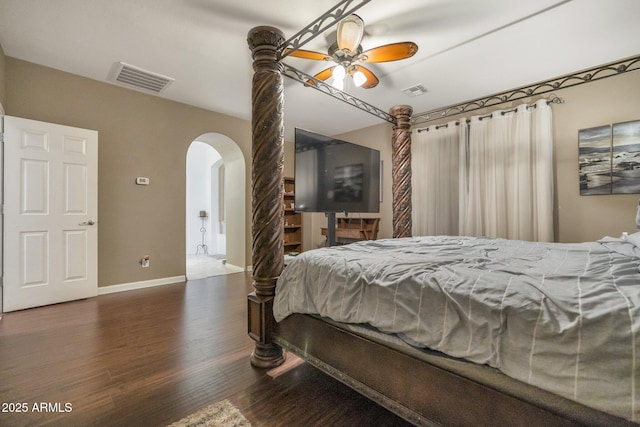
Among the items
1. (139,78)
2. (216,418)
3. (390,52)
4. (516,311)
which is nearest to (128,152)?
(139,78)

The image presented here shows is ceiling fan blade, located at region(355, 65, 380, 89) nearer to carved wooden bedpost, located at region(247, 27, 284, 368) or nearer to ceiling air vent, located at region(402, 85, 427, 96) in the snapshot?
carved wooden bedpost, located at region(247, 27, 284, 368)

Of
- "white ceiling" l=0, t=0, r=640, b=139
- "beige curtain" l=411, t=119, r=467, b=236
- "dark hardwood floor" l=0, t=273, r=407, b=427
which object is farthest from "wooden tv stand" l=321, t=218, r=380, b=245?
"dark hardwood floor" l=0, t=273, r=407, b=427

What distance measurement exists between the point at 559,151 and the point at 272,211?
353cm

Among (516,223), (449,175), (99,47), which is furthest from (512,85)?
(99,47)

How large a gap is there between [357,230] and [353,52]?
114 inches

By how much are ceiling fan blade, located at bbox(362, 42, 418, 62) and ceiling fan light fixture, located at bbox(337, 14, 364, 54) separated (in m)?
0.18

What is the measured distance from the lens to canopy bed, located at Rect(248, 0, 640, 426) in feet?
2.67

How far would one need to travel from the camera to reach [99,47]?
2699mm

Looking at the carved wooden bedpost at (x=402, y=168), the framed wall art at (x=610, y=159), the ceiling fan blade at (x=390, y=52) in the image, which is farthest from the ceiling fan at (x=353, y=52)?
the framed wall art at (x=610, y=159)

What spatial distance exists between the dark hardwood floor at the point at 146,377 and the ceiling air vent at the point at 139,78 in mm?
2625

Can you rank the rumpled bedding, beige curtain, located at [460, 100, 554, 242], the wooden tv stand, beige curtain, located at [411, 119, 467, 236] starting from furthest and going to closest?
1. the wooden tv stand
2. beige curtain, located at [411, 119, 467, 236]
3. beige curtain, located at [460, 100, 554, 242]
4. the rumpled bedding

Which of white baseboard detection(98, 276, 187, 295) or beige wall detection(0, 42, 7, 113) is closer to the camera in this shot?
beige wall detection(0, 42, 7, 113)

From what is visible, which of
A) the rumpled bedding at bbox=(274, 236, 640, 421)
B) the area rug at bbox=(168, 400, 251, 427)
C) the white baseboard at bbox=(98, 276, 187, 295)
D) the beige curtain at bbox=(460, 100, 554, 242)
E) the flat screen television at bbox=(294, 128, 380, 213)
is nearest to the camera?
the rumpled bedding at bbox=(274, 236, 640, 421)

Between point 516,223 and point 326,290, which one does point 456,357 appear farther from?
point 516,223
